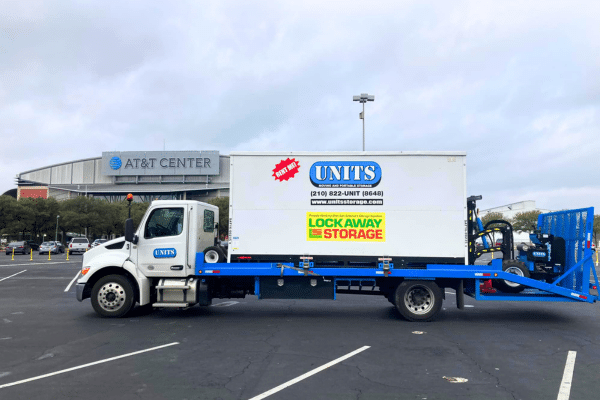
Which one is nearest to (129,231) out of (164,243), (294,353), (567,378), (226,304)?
(164,243)

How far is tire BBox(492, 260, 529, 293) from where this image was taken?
9.99 meters

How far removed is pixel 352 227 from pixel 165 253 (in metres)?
4.05

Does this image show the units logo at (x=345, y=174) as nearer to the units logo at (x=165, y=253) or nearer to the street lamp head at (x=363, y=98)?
the units logo at (x=165, y=253)

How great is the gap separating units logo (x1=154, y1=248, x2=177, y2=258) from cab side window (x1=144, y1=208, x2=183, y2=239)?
0.34 metres

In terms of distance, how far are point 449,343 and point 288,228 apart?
382 cm

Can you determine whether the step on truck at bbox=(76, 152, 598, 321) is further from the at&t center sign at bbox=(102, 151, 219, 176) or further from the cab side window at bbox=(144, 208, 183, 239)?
the at&t center sign at bbox=(102, 151, 219, 176)

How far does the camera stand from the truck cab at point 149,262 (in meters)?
9.96

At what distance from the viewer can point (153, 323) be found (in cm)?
954

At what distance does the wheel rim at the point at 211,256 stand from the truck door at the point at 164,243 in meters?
0.45

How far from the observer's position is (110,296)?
393 inches

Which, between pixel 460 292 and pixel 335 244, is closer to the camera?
pixel 335 244

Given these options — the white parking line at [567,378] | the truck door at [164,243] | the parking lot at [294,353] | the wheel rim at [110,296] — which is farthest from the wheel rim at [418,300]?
the wheel rim at [110,296]

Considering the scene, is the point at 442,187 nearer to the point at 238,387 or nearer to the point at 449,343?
the point at 449,343

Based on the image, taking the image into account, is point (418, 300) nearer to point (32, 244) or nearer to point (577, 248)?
point (577, 248)
